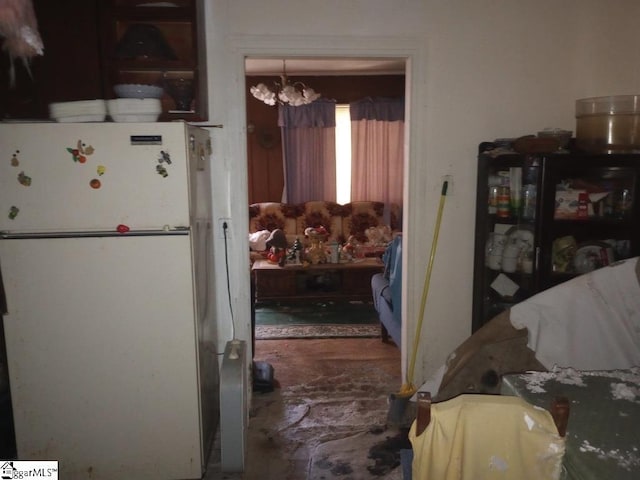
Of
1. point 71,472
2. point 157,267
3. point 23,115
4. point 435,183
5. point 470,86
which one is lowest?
point 71,472

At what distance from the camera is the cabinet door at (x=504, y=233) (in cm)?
256

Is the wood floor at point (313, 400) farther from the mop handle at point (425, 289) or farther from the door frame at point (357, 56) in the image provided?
the door frame at point (357, 56)

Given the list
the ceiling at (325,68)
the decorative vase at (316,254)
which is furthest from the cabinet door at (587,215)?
the ceiling at (325,68)

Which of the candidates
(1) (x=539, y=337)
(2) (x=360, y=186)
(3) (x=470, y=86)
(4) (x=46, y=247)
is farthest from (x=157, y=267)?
(2) (x=360, y=186)

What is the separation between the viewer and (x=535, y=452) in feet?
3.70

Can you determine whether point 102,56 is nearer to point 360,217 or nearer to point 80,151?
point 80,151

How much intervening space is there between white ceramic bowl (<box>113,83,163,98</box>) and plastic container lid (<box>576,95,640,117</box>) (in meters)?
2.24

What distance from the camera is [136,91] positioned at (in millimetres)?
2125

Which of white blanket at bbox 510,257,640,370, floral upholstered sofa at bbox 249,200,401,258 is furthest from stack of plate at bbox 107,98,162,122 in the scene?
floral upholstered sofa at bbox 249,200,401,258

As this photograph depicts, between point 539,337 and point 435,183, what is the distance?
1.05 m

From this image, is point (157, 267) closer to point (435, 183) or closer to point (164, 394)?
point (164, 394)

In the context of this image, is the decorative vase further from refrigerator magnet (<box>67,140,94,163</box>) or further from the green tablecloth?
the green tablecloth

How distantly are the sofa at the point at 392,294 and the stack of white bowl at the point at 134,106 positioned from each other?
74.6 inches

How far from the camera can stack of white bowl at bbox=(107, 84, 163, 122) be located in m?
2.05
